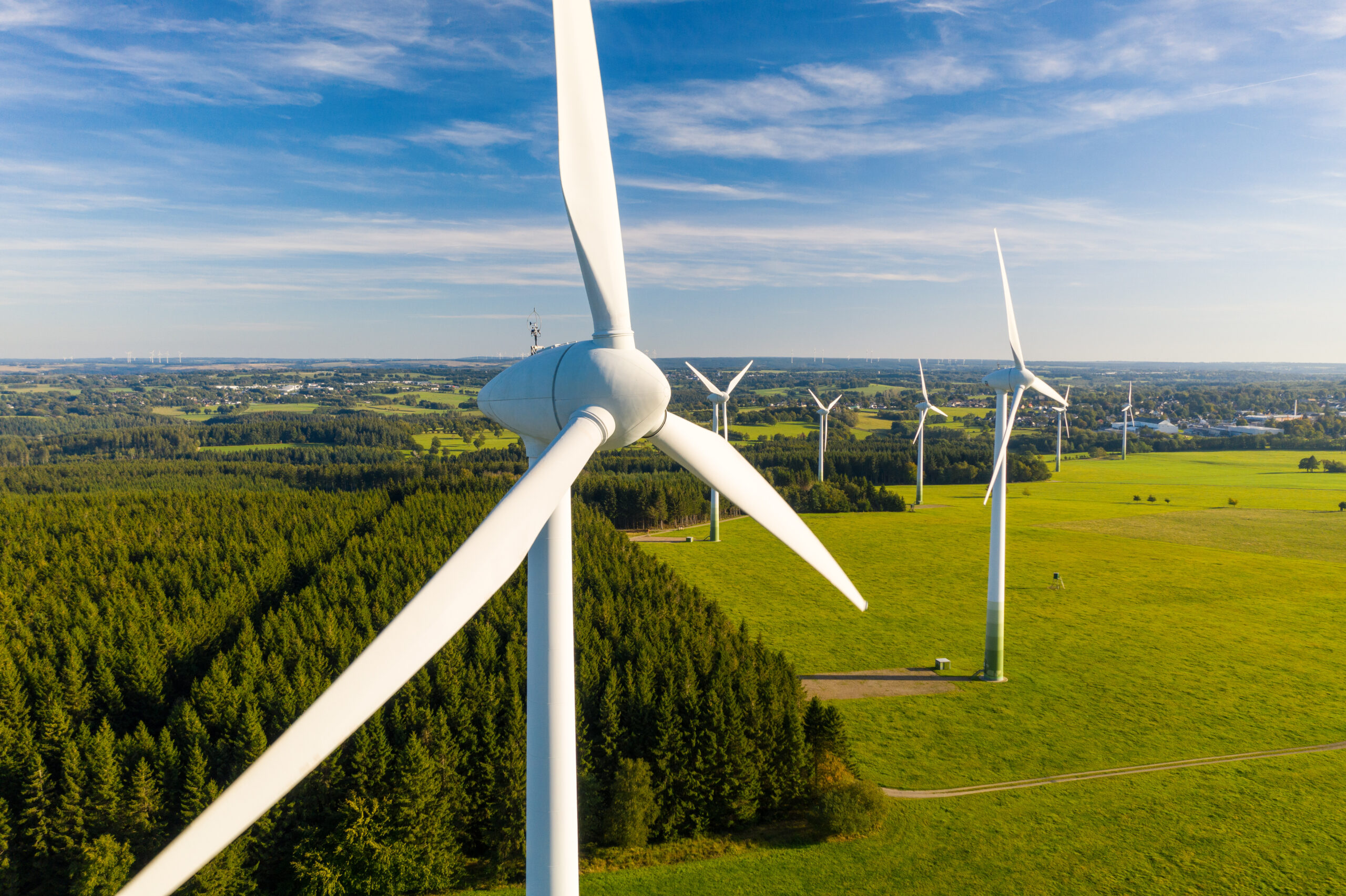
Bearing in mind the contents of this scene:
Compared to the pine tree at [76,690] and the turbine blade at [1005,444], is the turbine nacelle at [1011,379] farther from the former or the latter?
the pine tree at [76,690]

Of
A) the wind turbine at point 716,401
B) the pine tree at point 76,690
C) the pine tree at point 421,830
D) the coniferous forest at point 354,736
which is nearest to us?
the coniferous forest at point 354,736

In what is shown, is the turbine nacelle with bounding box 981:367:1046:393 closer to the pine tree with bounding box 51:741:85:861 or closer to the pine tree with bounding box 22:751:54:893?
the pine tree with bounding box 51:741:85:861

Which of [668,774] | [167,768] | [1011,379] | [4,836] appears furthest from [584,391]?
[1011,379]

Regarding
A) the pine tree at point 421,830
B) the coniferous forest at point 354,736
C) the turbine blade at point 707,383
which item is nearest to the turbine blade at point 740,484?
the coniferous forest at point 354,736

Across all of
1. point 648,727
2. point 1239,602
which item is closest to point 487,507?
point 648,727

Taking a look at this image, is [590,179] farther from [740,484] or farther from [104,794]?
[104,794]
